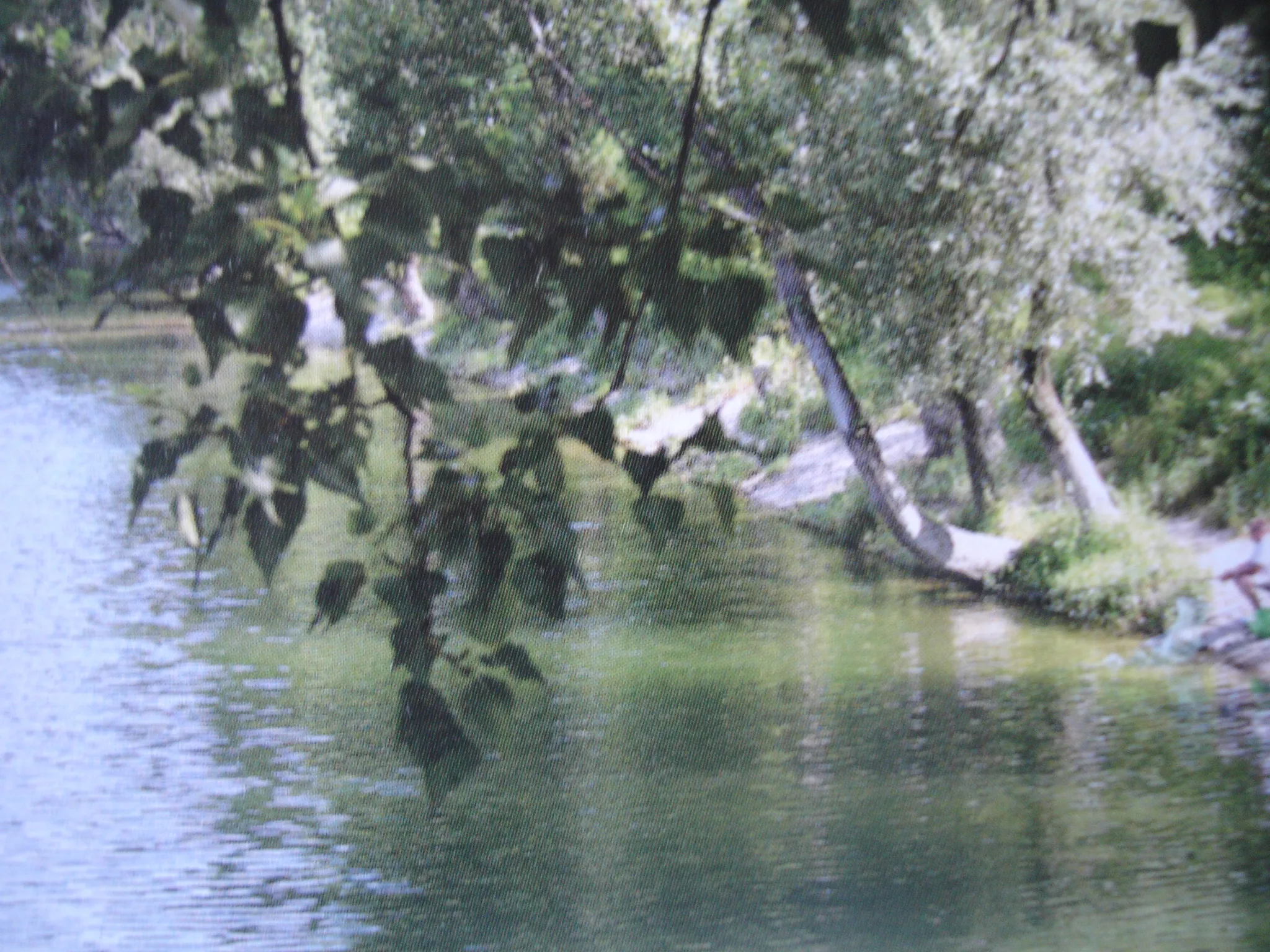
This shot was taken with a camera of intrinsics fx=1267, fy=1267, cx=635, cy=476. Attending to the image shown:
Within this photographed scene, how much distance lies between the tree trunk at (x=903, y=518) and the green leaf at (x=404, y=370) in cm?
66

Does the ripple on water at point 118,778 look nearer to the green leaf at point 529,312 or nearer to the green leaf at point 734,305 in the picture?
the green leaf at point 529,312

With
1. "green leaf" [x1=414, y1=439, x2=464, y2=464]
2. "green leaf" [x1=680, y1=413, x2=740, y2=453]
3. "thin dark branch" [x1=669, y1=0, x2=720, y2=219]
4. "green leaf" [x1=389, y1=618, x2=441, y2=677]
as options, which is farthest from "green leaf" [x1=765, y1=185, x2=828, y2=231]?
"green leaf" [x1=389, y1=618, x2=441, y2=677]

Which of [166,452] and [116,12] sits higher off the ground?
[116,12]

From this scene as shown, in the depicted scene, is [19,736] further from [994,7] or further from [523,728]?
[994,7]

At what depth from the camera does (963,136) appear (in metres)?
1.47

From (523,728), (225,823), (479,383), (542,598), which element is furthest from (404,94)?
(225,823)

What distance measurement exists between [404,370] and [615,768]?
2.68 ft

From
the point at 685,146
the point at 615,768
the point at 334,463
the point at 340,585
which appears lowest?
the point at 615,768

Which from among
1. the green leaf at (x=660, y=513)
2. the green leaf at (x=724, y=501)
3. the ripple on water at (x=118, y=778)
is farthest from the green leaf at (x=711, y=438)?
the ripple on water at (x=118, y=778)

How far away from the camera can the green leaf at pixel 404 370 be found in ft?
2.74

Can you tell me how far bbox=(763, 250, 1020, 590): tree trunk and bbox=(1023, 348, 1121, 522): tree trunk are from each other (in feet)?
0.34

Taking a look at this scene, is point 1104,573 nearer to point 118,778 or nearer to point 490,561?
point 490,561

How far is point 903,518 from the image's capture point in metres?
1.52

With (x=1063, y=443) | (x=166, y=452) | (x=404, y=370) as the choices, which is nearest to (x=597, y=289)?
(x=404, y=370)
